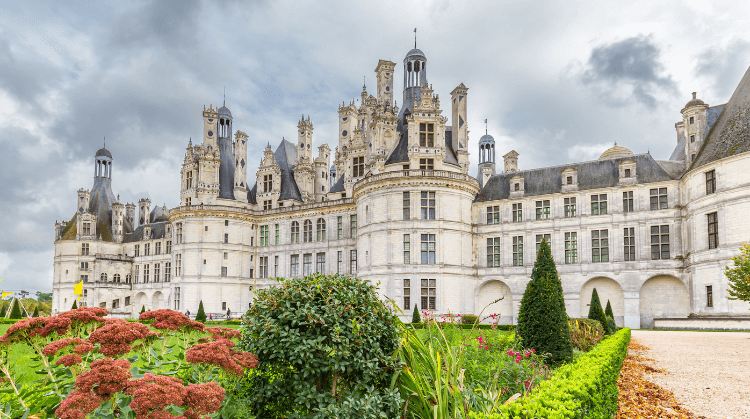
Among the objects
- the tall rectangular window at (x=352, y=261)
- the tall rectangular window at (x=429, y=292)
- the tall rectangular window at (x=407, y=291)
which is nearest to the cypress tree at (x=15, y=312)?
the tall rectangular window at (x=352, y=261)

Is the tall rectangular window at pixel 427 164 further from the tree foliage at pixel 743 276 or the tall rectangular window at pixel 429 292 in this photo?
the tree foliage at pixel 743 276

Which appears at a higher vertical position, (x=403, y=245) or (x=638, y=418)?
(x=403, y=245)

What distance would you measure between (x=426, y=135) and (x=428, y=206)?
5259 millimetres

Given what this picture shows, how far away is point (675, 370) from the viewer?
13.6 meters

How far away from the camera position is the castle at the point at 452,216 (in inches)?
1227

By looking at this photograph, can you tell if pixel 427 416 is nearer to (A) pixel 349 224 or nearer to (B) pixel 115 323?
(B) pixel 115 323

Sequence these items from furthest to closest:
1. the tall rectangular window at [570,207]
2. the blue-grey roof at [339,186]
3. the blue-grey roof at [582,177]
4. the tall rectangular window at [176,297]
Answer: the tall rectangular window at [176,297] → the blue-grey roof at [339,186] → the tall rectangular window at [570,207] → the blue-grey roof at [582,177]

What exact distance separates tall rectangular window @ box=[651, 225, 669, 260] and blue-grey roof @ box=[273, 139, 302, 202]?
2990cm

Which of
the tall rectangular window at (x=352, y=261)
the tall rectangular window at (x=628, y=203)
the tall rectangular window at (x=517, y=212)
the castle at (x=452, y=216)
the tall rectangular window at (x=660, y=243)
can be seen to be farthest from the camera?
the tall rectangular window at (x=352, y=261)

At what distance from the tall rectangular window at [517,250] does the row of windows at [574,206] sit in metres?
1.33

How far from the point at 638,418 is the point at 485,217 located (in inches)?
1176

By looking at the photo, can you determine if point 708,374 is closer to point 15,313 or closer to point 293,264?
point 293,264

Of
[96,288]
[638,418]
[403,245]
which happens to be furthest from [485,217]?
[96,288]

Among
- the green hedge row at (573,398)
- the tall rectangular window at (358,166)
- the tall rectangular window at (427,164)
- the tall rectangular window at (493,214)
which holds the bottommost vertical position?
the green hedge row at (573,398)
